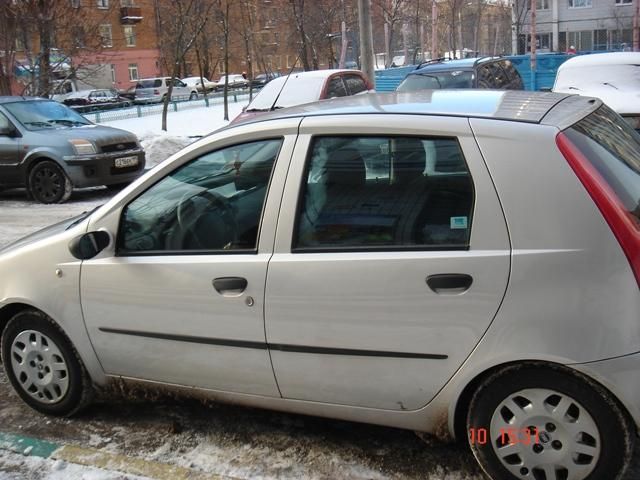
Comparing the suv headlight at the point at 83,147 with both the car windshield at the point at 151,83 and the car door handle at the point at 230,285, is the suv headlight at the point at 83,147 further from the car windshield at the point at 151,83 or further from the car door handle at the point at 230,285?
the car windshield at the point at 151,83

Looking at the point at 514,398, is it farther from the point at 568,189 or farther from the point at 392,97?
the point at 392,97

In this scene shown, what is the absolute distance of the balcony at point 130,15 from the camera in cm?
5347

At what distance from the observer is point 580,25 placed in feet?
188

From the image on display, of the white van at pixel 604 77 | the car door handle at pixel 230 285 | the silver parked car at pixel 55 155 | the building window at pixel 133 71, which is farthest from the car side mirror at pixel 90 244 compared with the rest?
the building window at pixel 133 71

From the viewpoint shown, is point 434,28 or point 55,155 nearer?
point 55,155

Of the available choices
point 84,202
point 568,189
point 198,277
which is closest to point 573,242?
point 568,189

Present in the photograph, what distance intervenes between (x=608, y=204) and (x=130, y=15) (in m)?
56.9

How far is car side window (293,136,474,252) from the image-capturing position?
2.68 meters

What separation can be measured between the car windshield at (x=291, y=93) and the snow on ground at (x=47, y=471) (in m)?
8.75

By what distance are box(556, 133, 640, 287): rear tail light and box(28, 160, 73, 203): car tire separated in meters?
8.79

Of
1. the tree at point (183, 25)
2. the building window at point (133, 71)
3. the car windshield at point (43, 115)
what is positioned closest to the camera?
the car windshield at point (43, 115)

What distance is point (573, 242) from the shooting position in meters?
2.44

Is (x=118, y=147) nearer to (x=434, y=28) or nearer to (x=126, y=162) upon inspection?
(x=126, y=162)

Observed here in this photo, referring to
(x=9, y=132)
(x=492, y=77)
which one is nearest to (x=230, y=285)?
(x=9, y=132)
